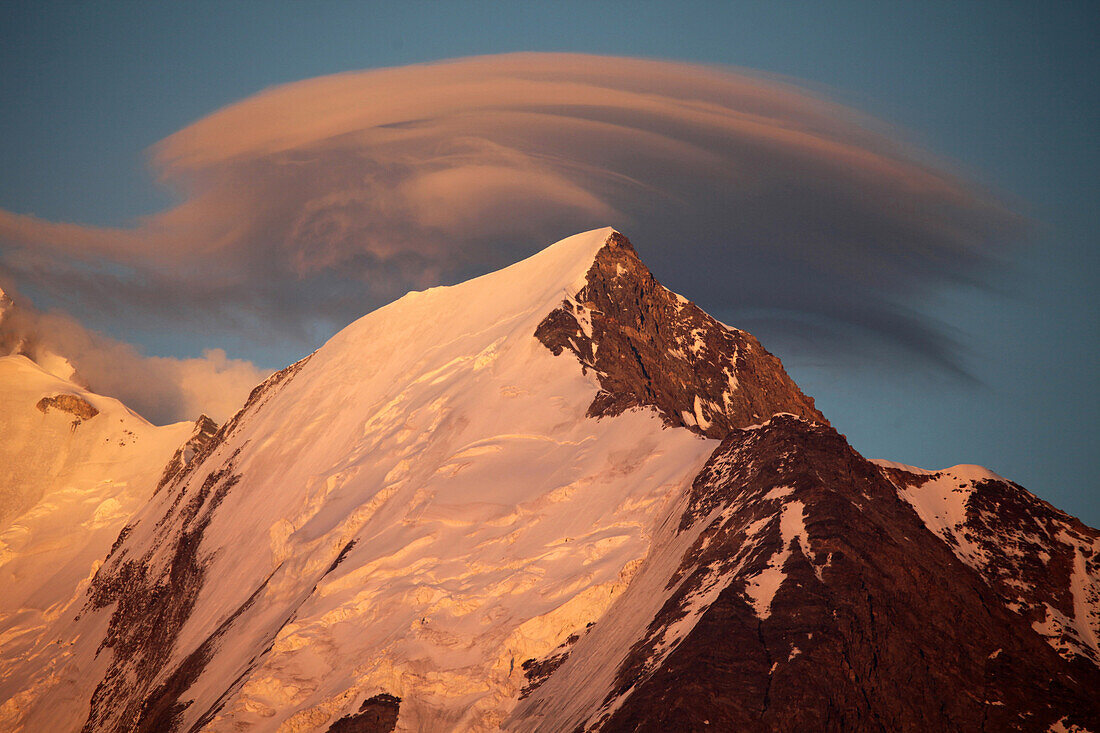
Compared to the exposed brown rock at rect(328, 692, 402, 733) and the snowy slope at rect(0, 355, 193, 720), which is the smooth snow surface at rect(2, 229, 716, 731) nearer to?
the exposed brown rock at rect(328, 692, 402, 733)

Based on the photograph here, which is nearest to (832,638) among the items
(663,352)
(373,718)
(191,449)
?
(373,718)

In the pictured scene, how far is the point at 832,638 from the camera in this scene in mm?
56375

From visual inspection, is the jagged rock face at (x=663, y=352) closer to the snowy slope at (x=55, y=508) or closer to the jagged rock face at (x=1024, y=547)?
the jagged rock face at (x=1024, y=547)

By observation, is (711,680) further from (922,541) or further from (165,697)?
(165,697)

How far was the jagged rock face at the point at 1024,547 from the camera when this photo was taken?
66.1 meters

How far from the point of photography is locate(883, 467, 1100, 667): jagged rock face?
66.1m

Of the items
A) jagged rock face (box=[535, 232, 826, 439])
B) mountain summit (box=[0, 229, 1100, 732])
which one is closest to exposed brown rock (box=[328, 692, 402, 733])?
mountain summit (box=[0, 229, 1100, 732])

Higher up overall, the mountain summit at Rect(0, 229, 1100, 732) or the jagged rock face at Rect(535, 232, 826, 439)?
the jagged rock face at Rect(535, 232, 826, 439)

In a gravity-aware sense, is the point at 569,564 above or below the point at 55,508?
above

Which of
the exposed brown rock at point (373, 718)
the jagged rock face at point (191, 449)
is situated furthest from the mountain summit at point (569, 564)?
the jagged rock face at point (191, 449)

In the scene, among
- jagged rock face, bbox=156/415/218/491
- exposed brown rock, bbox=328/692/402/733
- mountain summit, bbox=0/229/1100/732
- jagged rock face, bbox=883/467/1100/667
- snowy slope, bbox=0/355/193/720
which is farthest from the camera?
jagged rock face, bbox=156/415/218/491

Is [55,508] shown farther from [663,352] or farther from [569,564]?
[569,564]

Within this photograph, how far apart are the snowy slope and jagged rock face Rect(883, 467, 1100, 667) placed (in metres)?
117

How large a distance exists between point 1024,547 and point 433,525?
43672mm
